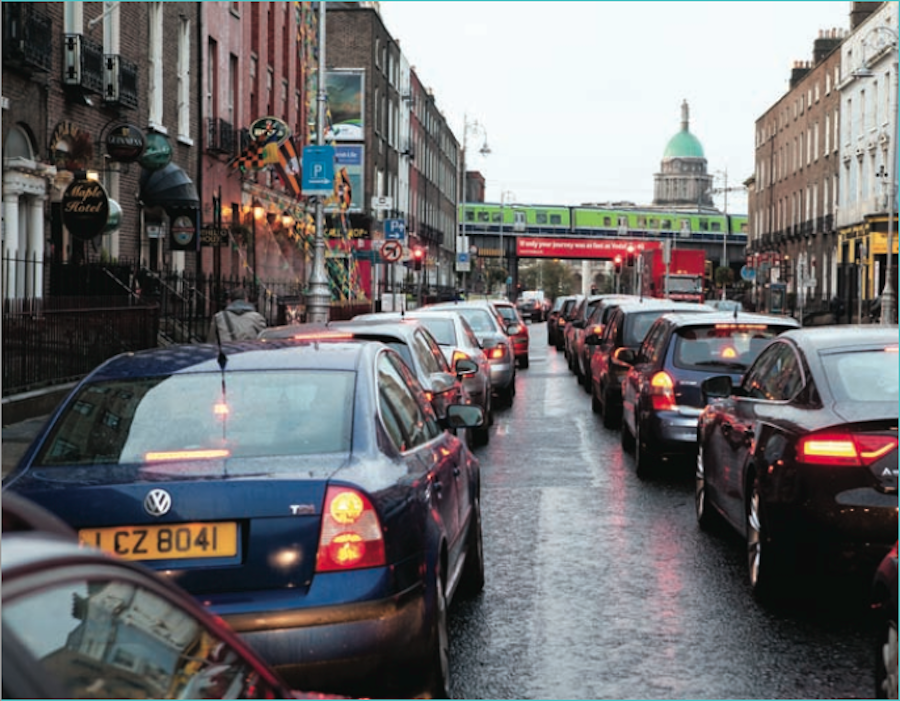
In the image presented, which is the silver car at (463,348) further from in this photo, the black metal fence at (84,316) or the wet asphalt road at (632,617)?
the black metal fence at (84,316)

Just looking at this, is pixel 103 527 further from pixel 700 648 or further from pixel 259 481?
pixel 700 648

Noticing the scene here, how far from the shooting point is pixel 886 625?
16.2 ft

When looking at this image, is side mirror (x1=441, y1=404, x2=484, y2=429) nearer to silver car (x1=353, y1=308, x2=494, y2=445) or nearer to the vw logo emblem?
the vw logo emblem

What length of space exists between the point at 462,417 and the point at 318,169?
72.1 feet

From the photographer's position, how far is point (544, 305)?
83.9m

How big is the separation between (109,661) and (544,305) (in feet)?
268

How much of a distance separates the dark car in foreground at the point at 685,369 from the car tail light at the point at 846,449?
221 inches

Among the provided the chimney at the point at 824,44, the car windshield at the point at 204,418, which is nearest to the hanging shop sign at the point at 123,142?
the car windshield at the point at 204,418

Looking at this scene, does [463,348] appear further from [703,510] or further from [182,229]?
[182,229]

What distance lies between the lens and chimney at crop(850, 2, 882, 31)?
6856 cm

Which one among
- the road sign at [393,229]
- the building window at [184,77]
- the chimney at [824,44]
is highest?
the chimney at [824,44]

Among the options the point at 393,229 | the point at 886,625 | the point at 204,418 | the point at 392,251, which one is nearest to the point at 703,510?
the point at 886,625

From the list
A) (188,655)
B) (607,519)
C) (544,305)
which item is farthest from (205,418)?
(544,305)

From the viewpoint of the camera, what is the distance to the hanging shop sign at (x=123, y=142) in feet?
80.7
